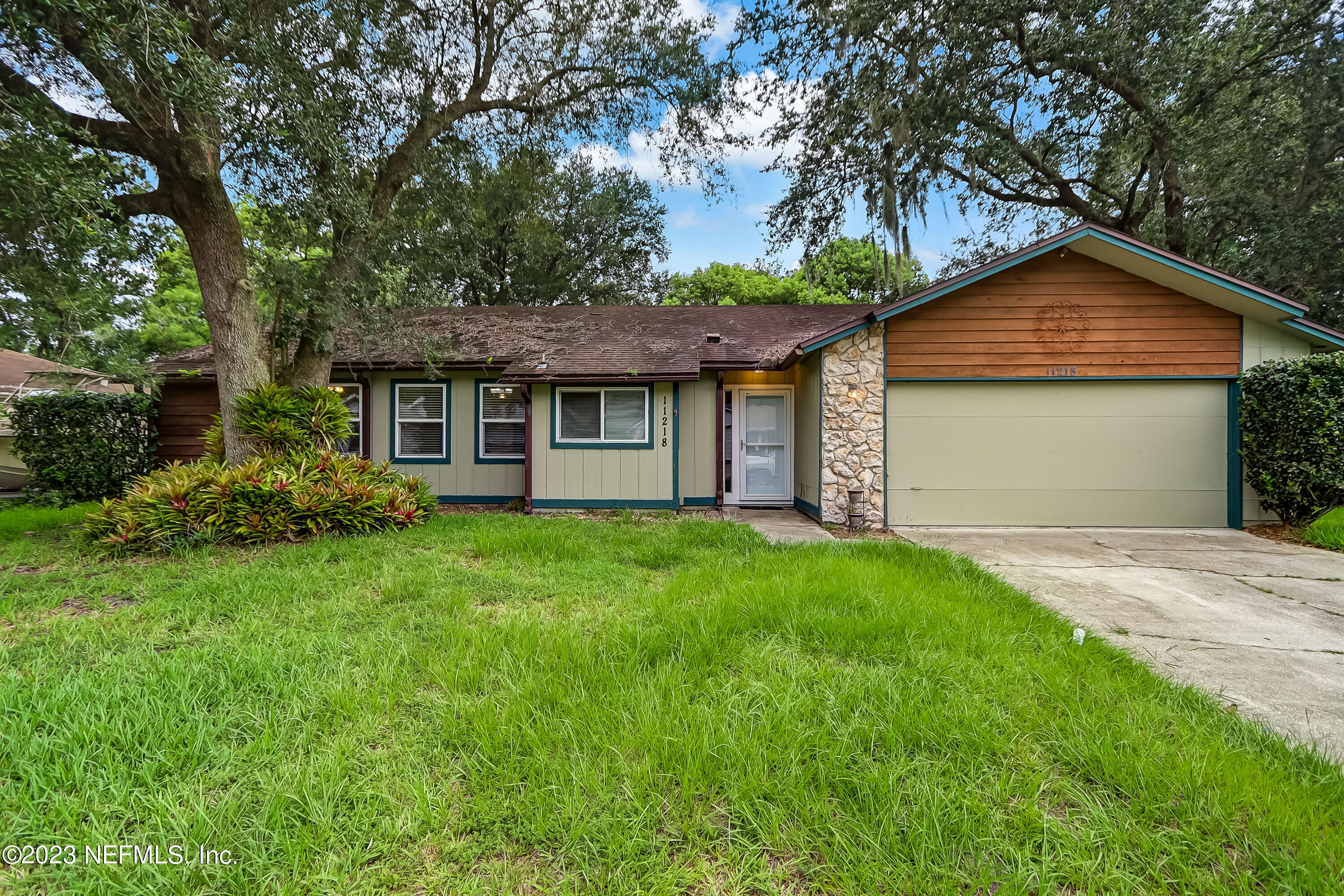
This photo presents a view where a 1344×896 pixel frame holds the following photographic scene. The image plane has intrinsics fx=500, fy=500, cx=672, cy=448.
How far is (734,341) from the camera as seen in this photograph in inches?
368

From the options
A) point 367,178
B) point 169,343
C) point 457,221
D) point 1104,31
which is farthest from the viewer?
point 169,343

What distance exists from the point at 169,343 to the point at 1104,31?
20.1 metres

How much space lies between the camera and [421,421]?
8844 mm

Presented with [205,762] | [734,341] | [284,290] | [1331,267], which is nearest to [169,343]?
[284,290]

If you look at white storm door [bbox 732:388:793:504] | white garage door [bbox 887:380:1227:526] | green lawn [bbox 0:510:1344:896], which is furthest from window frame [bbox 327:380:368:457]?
white garage door [bbox 887:380:1227:526]

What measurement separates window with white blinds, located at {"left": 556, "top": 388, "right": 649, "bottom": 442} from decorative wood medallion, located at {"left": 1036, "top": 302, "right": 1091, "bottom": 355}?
5860mm

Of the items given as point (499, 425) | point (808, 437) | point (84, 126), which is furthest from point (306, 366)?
point (808, 437)

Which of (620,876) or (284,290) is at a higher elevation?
(284,290)

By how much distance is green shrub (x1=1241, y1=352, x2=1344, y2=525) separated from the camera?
602 centimetres

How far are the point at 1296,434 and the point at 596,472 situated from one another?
9.18 m

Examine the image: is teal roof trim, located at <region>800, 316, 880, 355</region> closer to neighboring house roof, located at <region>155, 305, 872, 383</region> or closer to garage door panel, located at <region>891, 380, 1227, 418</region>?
neighboring house roof, located at <region>155, 305, 872, 383</region>

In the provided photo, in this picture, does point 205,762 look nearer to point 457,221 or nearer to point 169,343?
point 457,221

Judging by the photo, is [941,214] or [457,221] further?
[941,214]

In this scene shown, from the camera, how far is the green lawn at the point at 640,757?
60.7 inches
